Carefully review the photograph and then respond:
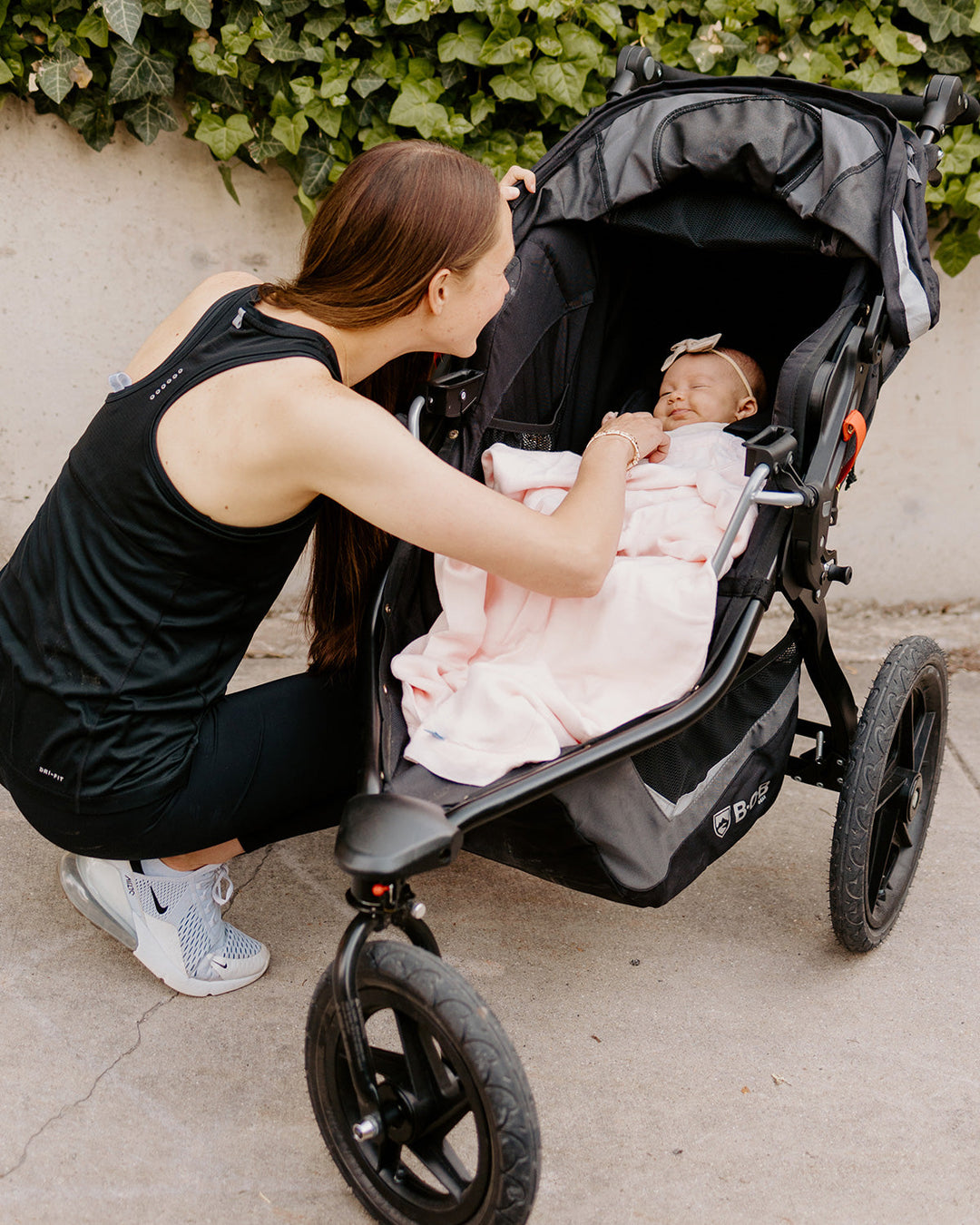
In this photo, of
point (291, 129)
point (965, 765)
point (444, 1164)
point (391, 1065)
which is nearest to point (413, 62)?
point (291, 129)

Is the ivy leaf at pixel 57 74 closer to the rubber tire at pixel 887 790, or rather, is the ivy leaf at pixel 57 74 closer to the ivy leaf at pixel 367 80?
the ivy leaf at pixel 367 80

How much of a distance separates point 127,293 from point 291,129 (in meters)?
0.62

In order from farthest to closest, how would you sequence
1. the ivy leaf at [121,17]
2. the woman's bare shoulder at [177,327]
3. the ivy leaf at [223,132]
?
the ivy leaf at [223,132] → the ivy leaf at [121,17] → the woman's bare shoulder at [177,327]

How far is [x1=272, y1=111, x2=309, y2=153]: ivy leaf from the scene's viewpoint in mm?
2791

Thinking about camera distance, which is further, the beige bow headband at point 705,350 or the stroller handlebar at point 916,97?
the beige bow headband at point 705,350

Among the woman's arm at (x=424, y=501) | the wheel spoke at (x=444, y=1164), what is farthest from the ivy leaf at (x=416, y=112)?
the wheel spoke at (x=444, y=1164)

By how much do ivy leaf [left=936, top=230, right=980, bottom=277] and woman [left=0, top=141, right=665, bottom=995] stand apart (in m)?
1.44

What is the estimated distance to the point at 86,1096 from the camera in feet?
6.13

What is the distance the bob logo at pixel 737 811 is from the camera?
6.28 feet

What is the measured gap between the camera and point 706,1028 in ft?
6.74

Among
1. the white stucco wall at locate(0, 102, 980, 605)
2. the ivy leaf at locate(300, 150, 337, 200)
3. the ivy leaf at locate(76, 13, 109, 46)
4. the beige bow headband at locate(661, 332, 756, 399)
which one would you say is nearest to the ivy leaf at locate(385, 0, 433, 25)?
the ivy leaf at locate(300, 150, 337, 200)

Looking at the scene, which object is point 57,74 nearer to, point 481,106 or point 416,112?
point 416,112

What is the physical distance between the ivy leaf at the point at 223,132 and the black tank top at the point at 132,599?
1193mm

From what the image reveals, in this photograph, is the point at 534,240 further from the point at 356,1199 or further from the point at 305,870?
the point at 356,1199
